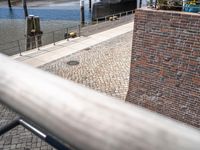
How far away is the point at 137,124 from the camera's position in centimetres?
63

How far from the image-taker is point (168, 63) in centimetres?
641

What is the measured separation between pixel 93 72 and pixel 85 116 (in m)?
10.5

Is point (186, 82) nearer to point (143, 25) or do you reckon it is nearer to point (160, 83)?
point (160, 83)

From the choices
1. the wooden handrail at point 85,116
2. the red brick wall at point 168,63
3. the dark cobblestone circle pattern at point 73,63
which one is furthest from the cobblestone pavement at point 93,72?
the wooden handrail at point 85,116

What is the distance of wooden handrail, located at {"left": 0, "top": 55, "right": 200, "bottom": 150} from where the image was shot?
60 centimetres

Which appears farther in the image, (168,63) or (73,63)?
(73,63)

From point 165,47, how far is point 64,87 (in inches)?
233

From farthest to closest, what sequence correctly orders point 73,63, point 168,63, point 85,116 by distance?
point 73,63
point 168,63
point 85,116

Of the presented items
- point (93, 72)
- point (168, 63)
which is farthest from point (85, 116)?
point (93, 72)

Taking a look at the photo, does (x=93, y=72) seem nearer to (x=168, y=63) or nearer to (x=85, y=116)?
(x=168, y=63)

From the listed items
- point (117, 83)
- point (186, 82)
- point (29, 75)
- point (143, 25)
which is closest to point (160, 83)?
point (186, 82)

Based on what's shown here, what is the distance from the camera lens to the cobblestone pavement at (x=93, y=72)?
6.40 meters

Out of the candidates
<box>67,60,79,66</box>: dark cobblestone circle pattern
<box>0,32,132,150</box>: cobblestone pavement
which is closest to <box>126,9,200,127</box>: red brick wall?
<box>0,32,132,150</box>: cobblestone pavement

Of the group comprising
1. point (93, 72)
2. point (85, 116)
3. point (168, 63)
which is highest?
point (85, 116)
